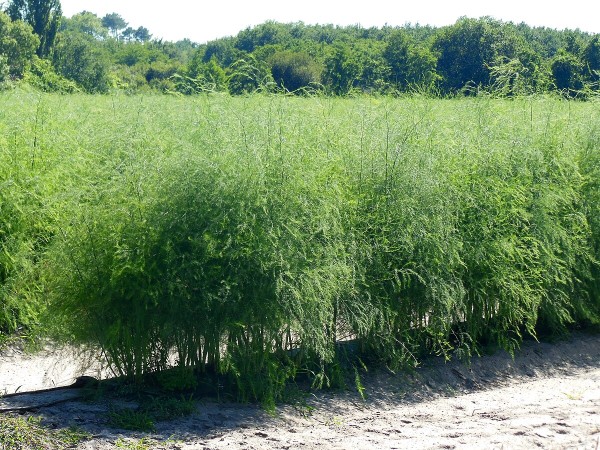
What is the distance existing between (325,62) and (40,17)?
34.2 metres

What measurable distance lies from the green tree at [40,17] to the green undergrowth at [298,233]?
50921mm

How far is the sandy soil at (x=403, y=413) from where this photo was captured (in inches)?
225

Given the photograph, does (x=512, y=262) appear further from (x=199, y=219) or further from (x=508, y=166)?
(x=199, y=219)

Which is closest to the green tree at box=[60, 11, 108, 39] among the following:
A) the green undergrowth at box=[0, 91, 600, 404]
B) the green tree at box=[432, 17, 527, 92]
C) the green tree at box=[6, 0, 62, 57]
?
the green tree at box=[6, 0, 62, 57]

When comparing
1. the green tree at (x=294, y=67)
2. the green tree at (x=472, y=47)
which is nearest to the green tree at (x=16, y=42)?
the green tree at (x=294, y=67)

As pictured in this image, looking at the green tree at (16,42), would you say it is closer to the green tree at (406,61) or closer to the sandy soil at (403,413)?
the green tree at (406,61)

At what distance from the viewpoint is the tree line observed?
10.6 meters

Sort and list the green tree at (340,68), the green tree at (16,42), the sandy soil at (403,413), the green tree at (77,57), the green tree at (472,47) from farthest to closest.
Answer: the green tree at (77,57) → the green tree at (16,42) → the green tree at (472,47) → the green tree at (340,68) → the sandy soil at (403,413)

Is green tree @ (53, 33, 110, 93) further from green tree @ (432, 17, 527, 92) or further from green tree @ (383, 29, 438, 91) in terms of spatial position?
green tree @ (383, 29, 438, 91)

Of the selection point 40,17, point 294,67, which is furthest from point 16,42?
point 294,67

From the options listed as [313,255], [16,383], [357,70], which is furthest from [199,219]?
[357,70]

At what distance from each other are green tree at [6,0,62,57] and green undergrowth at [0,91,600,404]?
2005 inches

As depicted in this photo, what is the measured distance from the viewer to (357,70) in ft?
74.2

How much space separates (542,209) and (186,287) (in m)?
3.88
